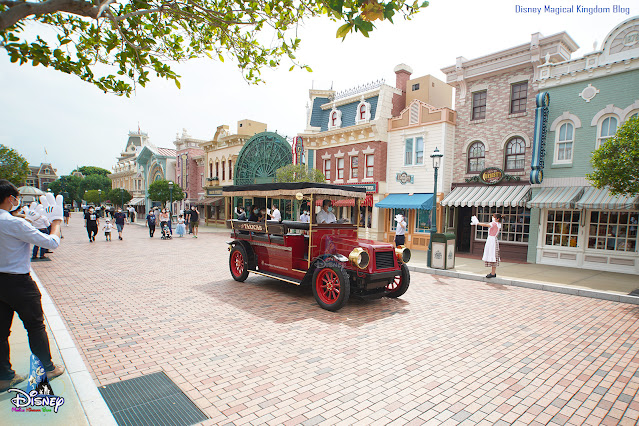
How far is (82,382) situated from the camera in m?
3.27

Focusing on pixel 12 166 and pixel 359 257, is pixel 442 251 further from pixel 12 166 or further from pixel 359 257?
pixel 12 166

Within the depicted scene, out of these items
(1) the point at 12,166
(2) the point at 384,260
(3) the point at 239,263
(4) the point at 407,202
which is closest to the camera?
(2) the point at 384,260

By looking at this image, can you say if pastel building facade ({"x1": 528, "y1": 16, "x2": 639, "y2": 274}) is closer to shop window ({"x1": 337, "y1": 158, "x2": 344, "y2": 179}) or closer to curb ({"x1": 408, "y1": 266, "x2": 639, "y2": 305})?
curb ({"x1": 408, "y1": 266, "x2": 639, "y2": 305})

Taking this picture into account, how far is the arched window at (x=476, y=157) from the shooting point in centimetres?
1484

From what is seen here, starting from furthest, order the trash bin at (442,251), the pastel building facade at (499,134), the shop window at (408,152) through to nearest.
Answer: the shop window at (408,152)
the pastel building facade at (499,134)
the trash bin at (442,251)

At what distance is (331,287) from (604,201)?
9799mm

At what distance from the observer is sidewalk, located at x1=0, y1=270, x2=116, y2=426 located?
2.72m

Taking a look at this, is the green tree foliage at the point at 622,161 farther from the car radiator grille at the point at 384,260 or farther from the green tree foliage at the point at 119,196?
the green tree foliage at the point at 119,196

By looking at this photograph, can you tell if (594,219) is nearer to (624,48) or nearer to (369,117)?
(624,48)

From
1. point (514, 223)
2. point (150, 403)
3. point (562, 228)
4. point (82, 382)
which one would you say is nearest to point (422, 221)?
point (514, 223)

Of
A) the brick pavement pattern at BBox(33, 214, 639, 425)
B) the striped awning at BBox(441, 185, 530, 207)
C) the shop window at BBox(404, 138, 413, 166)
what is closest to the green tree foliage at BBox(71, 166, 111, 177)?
the shop window at BBox(404, 138, 413, 166)

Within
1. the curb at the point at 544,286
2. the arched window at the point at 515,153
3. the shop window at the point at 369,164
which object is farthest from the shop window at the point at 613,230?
the shop window at the point at 369,164

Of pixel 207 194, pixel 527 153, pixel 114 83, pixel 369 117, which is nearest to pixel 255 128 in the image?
pixel 207 194

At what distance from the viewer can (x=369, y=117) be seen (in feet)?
61.8
